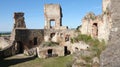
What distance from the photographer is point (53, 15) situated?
2978cm

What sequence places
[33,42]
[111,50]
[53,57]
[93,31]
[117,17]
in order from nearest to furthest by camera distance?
[111,50] → [117,17] → [93,31] → [53,57] → [33,42]

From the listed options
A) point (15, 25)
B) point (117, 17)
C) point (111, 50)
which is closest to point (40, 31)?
point (15, 25)

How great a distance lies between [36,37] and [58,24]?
3.21 meters

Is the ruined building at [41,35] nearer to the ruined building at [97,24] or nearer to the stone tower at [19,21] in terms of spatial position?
the stone tower at [19,21]

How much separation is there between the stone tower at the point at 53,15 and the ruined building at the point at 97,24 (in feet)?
20.1

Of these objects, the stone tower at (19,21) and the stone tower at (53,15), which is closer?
the stone tower at (53,15)

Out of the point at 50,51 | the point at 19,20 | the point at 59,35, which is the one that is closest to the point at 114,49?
the point at 50,51

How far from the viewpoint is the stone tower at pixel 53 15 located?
1169 inches

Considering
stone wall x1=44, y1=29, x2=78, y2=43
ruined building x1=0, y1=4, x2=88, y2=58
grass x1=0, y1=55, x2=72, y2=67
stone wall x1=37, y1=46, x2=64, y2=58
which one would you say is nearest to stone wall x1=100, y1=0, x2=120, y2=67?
grass x1=0, y1=55, x2=72, y2=67

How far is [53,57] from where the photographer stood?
23.3 m

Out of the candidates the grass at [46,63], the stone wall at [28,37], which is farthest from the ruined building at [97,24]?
the stone wall at [28,37]

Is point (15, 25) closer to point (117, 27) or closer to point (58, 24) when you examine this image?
point (58, 24)

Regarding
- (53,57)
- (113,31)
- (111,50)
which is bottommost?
(53,57)

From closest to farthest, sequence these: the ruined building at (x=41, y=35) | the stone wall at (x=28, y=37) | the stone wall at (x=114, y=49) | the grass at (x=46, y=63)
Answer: the stone wall at (x=114, y=49) < the grass at (x=46, y=63) < the ruined building at (x=41, y=35) < the stone wall at (x=28, y=37)
